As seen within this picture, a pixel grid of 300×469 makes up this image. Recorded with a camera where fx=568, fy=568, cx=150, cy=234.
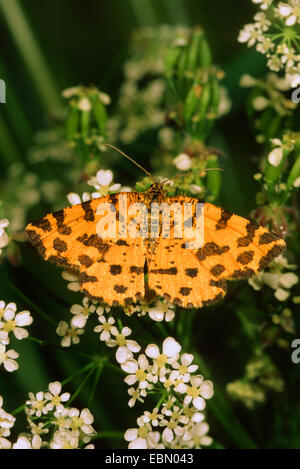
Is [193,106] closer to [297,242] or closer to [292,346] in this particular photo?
[297,242]

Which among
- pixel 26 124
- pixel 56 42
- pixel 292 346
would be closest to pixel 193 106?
pixel 292 346

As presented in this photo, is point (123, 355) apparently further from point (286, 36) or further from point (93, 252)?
point (286, 36)

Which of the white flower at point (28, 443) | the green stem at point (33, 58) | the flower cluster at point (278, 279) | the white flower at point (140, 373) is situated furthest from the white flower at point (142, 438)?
the green stem at point (33, 58)

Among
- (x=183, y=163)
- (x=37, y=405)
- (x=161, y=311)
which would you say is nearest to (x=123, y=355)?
(x=161, y=311)

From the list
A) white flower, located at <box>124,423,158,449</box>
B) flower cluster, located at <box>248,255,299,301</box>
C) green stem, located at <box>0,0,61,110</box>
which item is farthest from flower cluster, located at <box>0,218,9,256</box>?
green stem, located at <box>0,0,61,110</box>

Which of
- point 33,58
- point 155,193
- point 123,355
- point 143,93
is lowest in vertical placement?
point 123,355

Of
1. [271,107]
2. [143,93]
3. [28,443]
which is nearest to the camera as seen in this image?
[28,443]

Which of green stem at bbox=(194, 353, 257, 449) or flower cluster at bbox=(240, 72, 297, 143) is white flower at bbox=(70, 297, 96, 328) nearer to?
green stem at bbox=(194, 353, 257, 449)

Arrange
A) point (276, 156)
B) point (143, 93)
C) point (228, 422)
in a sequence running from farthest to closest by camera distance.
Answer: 1. point (143, 93)
2. point (228, 422)
3. point (276, 156)
